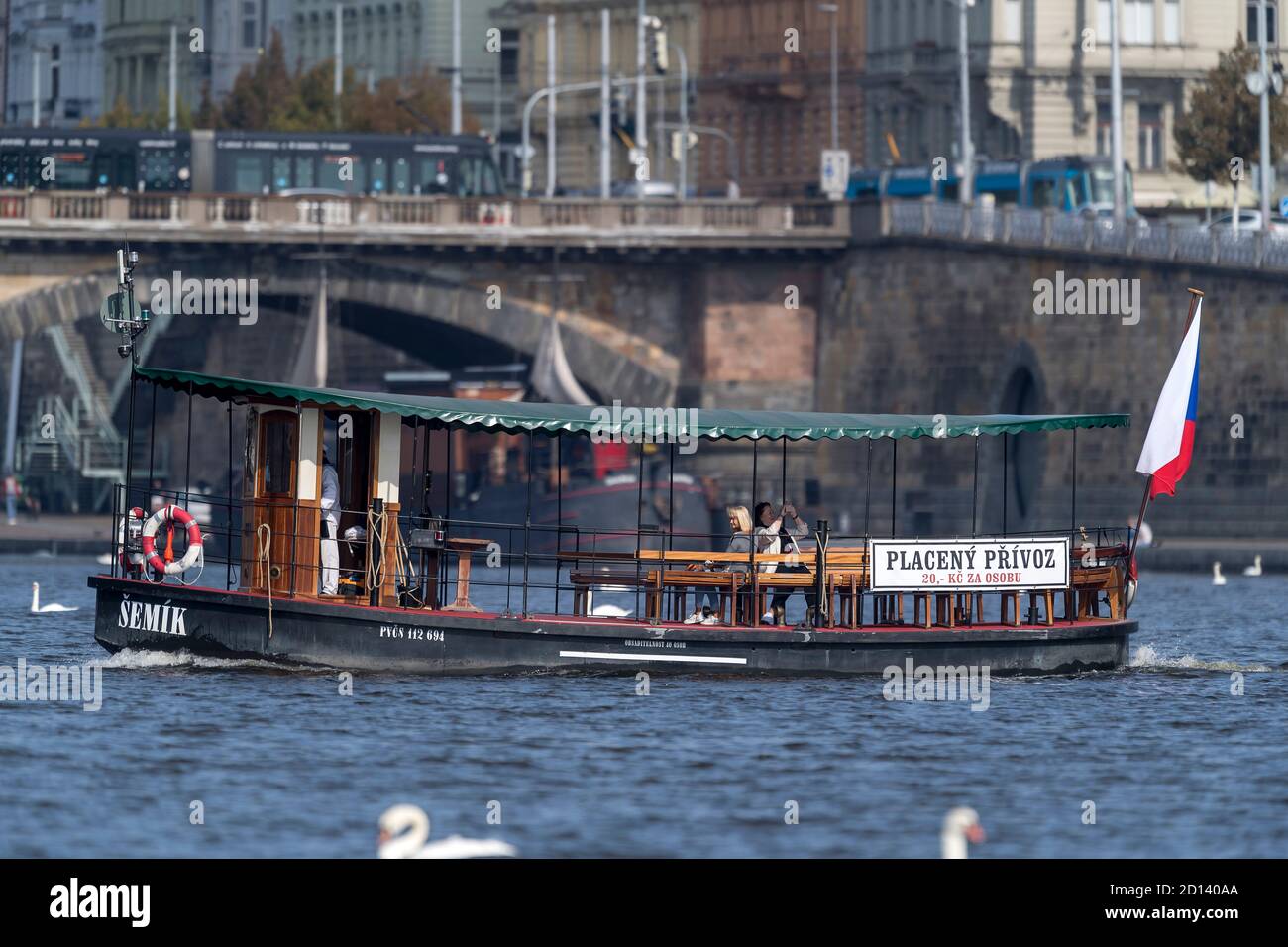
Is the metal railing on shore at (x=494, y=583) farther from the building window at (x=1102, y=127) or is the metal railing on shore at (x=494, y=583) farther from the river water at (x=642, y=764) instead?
the building window at (x=1102, y=127)

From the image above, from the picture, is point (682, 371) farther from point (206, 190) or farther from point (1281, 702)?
point (1281, 702)

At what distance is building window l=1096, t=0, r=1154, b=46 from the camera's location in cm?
10200

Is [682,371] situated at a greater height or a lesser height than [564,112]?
lesser

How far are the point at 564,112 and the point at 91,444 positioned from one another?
89.2ft

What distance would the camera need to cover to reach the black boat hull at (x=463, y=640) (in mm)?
38375

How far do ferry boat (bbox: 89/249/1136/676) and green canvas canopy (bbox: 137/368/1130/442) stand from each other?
4 centimetres

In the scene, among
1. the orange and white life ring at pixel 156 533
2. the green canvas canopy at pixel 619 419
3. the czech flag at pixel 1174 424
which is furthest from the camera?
the czech flag at pixel 1174 424

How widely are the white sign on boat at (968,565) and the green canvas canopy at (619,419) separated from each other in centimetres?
138

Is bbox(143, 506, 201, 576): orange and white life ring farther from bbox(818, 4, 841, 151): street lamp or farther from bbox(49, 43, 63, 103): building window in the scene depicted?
bbox(49, 43, 63, 103): building window

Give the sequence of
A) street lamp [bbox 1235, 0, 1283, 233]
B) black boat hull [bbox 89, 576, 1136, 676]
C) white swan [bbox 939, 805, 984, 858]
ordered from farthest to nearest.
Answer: street lamp [bbox 1235, 0, 1283, 233] → black boat hull [bbox 89, 576, 1136, 676] → white swan [bbox 939, 805, 984, 858]

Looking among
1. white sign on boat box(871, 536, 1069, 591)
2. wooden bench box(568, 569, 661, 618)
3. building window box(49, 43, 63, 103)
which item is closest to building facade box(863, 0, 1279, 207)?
building window box(49, 43, 63, 103)

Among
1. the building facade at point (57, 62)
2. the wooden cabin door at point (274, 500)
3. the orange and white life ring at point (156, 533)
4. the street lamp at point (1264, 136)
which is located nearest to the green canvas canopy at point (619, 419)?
the wooden cabin door at point (274, 500)
